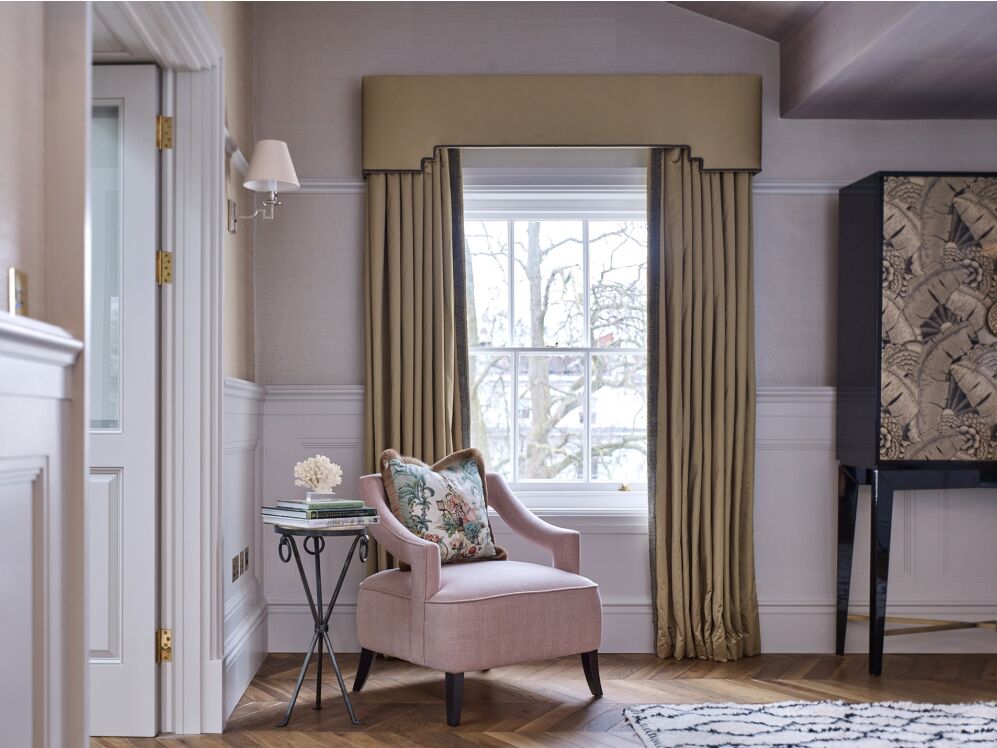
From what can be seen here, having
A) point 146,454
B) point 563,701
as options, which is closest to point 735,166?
point 563,701

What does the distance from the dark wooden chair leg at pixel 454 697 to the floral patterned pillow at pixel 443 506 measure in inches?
18.2

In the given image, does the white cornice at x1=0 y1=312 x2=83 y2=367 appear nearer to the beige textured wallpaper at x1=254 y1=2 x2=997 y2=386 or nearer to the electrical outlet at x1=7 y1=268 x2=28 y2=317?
the electrical outlet at x1=7 y1=268 x2=28 y2=317

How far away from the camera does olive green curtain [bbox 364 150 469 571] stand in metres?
3.90

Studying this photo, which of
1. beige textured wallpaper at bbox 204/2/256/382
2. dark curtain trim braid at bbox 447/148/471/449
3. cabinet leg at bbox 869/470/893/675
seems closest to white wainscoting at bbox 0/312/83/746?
beige textured wallpaper at bbox 204/2/256/382

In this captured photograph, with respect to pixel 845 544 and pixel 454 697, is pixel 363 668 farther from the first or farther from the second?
pixel 845 544

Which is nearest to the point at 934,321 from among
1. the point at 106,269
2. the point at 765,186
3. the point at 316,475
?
the point at 765,186

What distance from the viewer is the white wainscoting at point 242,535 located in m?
3.30

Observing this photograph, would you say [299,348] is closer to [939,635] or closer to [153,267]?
[153,267]

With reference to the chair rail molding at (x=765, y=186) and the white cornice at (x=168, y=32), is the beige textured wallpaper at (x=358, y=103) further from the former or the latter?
the white cornice at (x=168, y=32)

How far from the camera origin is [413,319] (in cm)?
392

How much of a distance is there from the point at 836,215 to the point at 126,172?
2856 mm

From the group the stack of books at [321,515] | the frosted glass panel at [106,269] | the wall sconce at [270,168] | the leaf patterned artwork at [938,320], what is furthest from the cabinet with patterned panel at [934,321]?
the frosted glass panel at [106,269]

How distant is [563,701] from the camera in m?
3.33

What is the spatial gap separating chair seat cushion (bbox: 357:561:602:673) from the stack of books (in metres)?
0.29
